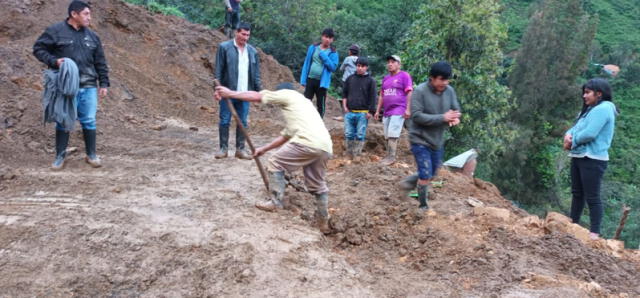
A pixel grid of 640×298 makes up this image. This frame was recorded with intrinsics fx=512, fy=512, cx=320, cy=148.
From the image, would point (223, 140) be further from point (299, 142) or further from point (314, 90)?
point (299, 142)

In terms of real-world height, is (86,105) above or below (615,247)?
above

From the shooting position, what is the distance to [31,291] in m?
3.53

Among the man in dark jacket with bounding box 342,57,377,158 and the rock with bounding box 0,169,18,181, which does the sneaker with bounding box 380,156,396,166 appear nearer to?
the man in dark jacket with bounding box 342,57,377,158

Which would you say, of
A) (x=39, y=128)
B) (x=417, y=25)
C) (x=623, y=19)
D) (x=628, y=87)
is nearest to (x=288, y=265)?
(x=39, y=128)

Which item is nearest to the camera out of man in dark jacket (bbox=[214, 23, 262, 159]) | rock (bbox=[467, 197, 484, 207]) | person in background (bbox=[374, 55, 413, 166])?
rock (bbox=[467, 197, 484, 207])

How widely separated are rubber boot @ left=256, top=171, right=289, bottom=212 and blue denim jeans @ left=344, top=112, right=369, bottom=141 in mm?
2586

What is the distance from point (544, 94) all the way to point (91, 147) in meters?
26.7

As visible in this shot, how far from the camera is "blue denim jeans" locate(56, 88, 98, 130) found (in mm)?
5512

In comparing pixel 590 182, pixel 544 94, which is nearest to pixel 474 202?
pixel 590 182

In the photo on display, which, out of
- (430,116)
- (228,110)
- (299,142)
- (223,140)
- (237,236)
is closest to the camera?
(237,236)

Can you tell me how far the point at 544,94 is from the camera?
27.9 meters

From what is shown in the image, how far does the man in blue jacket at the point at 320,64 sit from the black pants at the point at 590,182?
3.57 metres

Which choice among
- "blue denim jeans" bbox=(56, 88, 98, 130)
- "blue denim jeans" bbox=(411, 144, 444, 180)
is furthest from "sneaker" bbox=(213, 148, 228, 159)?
"blue denim jeans" bbox=(411, 144, 444, 180)

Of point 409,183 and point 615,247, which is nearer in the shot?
point 615,247
